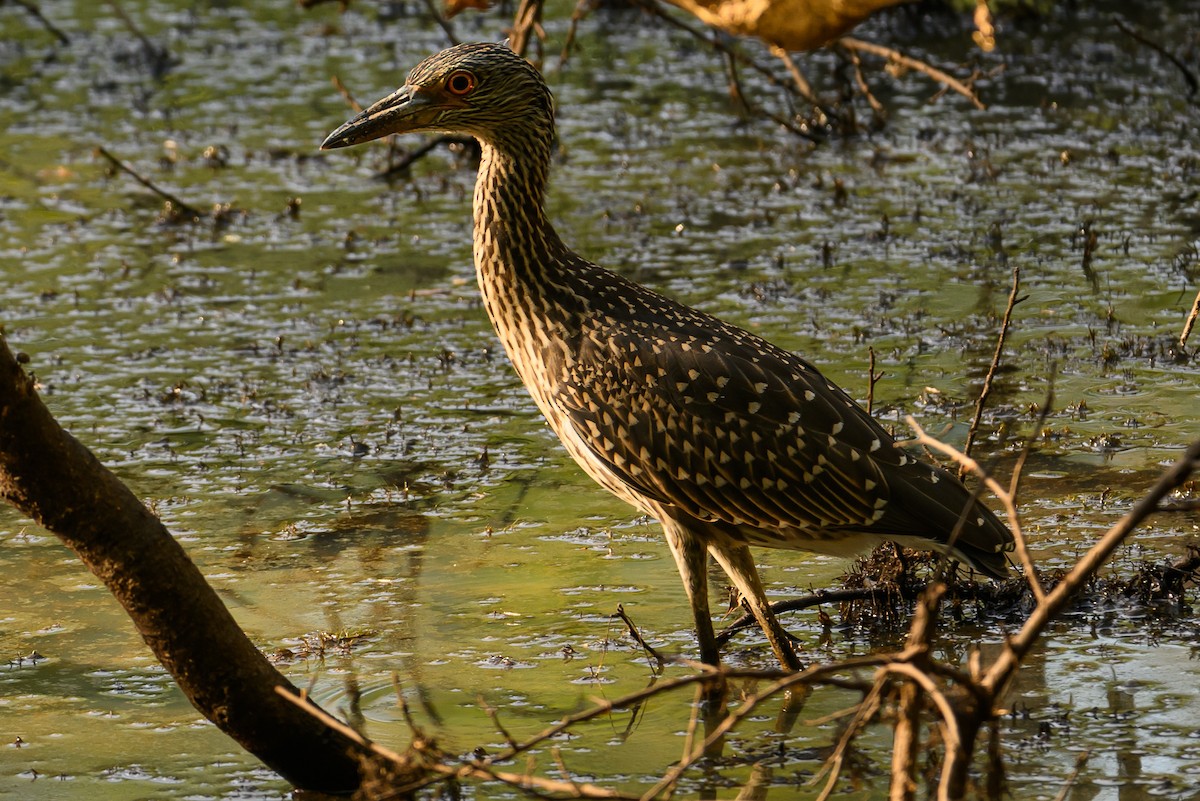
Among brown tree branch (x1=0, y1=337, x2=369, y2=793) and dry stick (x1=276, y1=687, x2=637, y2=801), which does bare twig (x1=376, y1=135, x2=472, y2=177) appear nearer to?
brown tree branch (x1=0, y1=337, x2=369, y2=793)

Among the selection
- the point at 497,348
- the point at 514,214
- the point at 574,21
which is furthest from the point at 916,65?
the point at 514,214

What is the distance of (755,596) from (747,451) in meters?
0.48

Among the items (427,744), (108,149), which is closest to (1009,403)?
(427,744)

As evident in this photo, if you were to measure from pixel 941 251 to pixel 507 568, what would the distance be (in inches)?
189

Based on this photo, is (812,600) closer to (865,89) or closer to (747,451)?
(747,451)

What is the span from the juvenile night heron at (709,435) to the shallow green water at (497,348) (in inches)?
20.2

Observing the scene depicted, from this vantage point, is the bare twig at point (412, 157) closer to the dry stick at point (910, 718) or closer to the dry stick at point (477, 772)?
the dry stick at point (477, 772)

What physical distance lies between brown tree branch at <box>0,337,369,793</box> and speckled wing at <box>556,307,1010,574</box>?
4.68ft

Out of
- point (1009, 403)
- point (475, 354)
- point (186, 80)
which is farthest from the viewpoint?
point (186, 80)

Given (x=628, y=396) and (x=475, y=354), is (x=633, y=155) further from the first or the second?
(x=628, y=396)

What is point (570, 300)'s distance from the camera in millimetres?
6082

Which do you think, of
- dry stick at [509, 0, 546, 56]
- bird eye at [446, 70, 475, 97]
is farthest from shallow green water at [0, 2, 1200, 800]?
bird eye at [446, 70, 475, 97]

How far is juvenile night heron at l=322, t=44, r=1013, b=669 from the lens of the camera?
578cm

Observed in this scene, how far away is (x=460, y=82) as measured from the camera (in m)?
6.38
